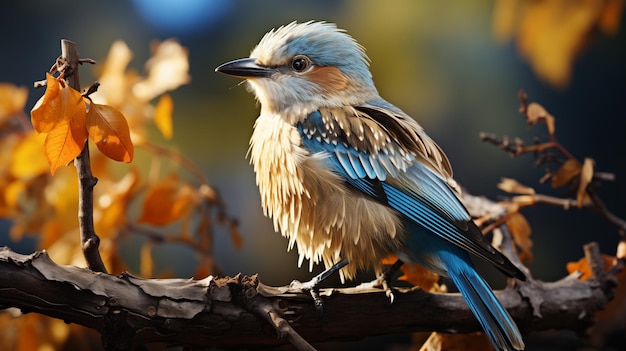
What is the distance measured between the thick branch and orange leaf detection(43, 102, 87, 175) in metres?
0.14

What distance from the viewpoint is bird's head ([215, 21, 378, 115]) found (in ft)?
4.23

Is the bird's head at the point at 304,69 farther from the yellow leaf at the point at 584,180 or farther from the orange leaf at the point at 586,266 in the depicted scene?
the orange leaf at the point at 586,266

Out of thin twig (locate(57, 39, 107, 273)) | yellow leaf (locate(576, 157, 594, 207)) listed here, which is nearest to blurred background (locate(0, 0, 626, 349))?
yellow leaf (locate(576, 157, 594, 207))

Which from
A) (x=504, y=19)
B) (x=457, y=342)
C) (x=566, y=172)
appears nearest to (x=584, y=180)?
(x=566, y=172)

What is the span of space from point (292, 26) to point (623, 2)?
1.27 meters

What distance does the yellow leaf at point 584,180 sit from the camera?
1.39m

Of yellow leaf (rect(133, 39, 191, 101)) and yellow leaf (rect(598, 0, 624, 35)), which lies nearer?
yellow leaf (rect(133, 39, 191, 101))

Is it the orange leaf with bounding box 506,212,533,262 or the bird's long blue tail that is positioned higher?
the orange leaf with bounding box 506,212,533,262

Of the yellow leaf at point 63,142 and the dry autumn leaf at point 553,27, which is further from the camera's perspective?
the dry autumn leaf at point 553,27

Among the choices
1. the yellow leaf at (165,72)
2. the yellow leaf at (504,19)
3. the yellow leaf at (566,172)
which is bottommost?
the yellow leaf at (566,172)

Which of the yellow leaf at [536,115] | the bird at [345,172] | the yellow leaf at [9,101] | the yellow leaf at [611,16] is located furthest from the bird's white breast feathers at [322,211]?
the yellow leaf at [611,16]

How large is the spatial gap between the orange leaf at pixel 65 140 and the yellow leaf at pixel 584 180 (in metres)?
1.01

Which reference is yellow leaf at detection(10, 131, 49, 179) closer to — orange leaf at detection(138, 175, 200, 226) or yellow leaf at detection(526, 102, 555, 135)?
orange leaf at detection(138, 175, 200, 226)

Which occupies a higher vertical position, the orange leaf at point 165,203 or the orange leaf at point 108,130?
the orange leaf at point 165,203
